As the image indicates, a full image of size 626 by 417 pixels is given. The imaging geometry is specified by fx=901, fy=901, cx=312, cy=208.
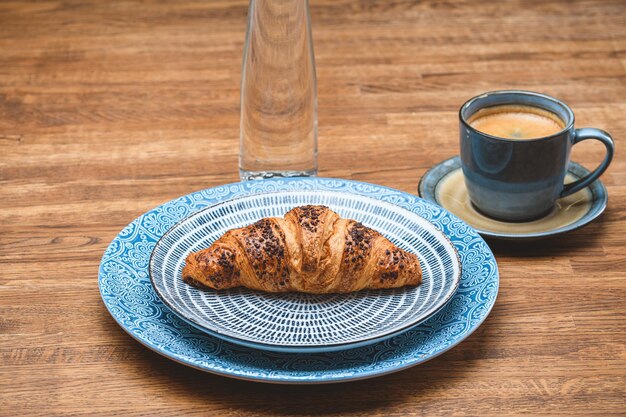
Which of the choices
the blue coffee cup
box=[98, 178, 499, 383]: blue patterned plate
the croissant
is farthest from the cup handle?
the croissant

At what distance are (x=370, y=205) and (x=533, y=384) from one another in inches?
12.4

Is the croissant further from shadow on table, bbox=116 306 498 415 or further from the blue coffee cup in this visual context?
the blue coffee cup

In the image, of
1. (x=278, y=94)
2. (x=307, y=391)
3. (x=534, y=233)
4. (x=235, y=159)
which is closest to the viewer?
(x=307, y=391)

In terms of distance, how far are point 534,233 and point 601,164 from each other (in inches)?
5.3

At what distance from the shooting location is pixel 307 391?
88 cm

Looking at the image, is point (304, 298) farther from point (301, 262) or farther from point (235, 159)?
point (235, 159)

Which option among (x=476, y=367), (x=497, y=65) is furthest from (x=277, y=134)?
(x=497, y=65)

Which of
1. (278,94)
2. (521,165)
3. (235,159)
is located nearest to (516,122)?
(521,165)

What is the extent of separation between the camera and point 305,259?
96cm

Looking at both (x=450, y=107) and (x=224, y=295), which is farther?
(x=450, y=107)

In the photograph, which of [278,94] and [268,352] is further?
[278,94]

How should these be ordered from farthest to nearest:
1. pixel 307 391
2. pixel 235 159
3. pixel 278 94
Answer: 1. pixel 235 159
2. pixel 278 94
3. pixel 307 391

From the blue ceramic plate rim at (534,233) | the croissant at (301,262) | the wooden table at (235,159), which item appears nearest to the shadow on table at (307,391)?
the wooden table at (235,159)

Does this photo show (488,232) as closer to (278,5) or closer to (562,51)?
(278,5)
